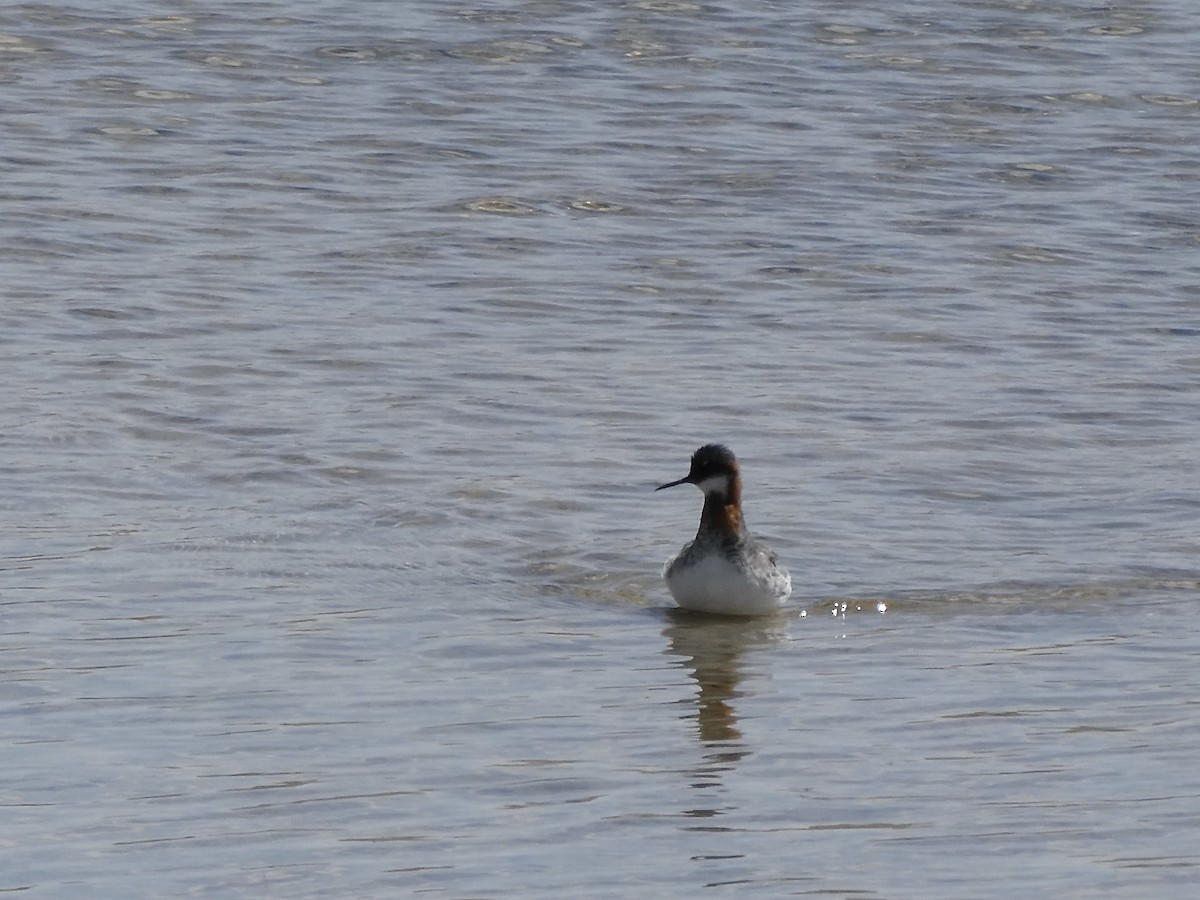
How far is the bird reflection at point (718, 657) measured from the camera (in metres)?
7.68

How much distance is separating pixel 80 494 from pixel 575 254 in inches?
281

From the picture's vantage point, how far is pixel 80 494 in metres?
11.0

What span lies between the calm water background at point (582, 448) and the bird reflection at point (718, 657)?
0.03 meters

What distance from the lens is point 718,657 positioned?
9.20 meters

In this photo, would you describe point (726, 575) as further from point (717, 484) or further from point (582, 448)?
point (582, 448)

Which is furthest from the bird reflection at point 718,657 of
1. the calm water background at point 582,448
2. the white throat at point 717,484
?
the white throat at point 717,484

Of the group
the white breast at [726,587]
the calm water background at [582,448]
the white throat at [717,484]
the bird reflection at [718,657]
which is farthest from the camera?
the white throat at [717,484]

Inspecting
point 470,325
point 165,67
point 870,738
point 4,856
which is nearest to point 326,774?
point 4,856

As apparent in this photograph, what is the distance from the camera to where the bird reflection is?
7676 millimetres

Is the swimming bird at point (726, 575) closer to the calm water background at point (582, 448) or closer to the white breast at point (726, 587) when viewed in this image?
the white breast at point (726, 587)

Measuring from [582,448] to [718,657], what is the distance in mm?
3501

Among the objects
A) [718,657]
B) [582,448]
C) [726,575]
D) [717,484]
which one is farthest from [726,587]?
[582,448]

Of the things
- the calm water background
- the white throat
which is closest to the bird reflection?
the calm water background

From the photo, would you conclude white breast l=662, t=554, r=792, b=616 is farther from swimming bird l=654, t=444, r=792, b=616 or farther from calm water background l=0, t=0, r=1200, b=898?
calm water background l=0, t=0, r=1200, b=898
